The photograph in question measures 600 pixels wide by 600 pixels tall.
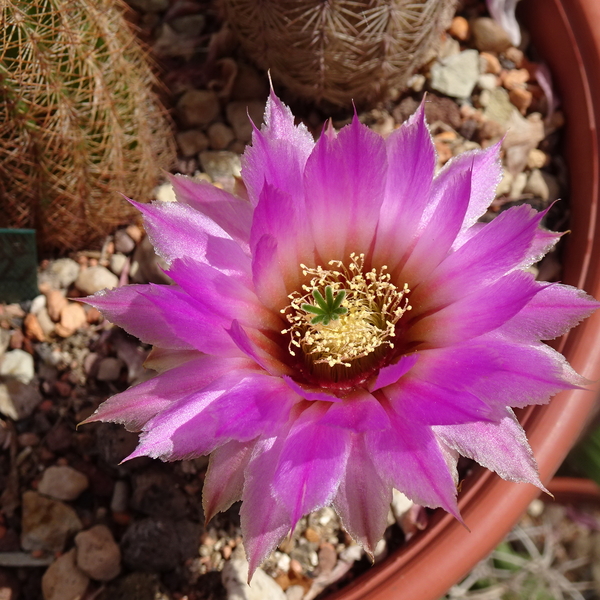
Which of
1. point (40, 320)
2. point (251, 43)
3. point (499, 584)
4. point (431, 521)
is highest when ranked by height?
point (251, 43)

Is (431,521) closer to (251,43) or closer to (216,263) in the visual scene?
(216,263)

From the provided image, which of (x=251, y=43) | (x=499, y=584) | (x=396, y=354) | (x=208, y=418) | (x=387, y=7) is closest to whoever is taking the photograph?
(x=208, y=418)

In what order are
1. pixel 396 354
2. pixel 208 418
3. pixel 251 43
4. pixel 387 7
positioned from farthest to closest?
pixel 251 43 → pixel 387 7 → pixel 396 354 → pixel 208 418

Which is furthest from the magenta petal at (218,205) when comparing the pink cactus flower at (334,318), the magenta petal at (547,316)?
the magenta petal at (547,316)

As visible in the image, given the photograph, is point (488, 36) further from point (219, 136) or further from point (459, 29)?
point (219, 136)

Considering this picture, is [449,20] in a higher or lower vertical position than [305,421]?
higher

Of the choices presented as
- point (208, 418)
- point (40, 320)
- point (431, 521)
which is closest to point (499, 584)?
point (431, 521)

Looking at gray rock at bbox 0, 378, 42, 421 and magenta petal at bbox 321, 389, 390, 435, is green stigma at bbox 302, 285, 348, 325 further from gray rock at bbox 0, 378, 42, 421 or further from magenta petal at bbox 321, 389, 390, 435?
gray rock at bbox 0, 378, 42, 421
